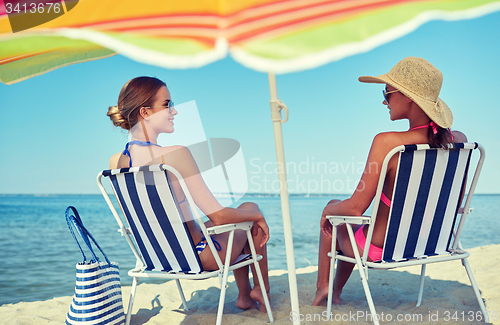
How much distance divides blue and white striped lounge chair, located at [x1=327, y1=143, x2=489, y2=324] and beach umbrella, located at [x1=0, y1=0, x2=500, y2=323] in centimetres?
76

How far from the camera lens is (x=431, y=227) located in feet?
6.56

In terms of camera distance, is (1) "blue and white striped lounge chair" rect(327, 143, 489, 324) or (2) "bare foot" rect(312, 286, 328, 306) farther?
(2) "bare foot" rect(312, 286, 328, 306)

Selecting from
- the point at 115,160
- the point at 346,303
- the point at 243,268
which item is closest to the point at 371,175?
the point at 243,268

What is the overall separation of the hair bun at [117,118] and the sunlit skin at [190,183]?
0.33 ft

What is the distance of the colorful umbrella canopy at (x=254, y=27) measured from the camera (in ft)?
3.38

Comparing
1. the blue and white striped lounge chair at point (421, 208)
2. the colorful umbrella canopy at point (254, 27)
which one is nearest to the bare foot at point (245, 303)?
the blue and white striped lounge chair at point (421, 208)

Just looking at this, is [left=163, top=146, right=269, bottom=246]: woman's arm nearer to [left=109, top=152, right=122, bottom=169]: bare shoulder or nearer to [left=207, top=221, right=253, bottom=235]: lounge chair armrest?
[left=207, top=221, right=253, bottom=235]: lounge chair armrest

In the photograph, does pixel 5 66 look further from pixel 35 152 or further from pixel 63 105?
pixel 35 152

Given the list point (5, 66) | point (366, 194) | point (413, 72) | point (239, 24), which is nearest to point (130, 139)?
Result: point (5, 66)

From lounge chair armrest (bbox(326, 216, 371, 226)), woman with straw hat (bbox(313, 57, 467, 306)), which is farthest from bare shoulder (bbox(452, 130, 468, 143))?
lounge chair armrest (bbox(326, 216, 371, 226))

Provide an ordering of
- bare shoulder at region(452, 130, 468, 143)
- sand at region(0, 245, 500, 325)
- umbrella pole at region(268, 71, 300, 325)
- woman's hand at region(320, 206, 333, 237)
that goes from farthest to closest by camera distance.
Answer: sand at region(0, 245, 500, 325) → woman's hand at region(320, 206, 333, 237) → bare shoulder at region(452, 130, 468, 143) → umbrella pole at region(268, 71, 300, 325)

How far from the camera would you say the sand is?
2322 millimetres

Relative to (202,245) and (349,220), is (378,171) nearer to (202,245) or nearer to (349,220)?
(349,220)

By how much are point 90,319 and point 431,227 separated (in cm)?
205
